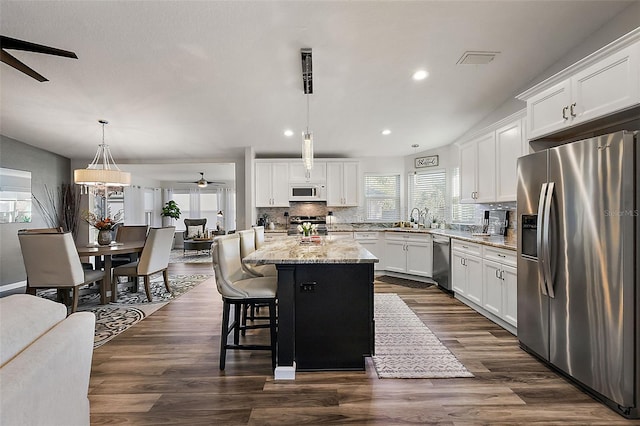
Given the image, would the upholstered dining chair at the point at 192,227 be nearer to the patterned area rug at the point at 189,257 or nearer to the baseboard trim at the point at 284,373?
the patterned area rug at the point at 189,257

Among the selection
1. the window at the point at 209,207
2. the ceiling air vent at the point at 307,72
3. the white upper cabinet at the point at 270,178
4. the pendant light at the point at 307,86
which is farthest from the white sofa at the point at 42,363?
the window at the point at 209,207

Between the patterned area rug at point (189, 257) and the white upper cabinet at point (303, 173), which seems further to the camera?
the patterned area rug at point (189, 257)

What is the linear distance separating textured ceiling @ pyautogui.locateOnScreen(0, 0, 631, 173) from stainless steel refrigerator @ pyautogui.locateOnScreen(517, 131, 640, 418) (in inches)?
48.4

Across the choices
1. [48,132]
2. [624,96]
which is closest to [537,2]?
[624,96]

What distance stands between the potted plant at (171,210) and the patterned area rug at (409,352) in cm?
882

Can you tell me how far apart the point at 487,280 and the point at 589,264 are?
1444 millimetres

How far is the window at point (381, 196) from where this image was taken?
20.8 feet

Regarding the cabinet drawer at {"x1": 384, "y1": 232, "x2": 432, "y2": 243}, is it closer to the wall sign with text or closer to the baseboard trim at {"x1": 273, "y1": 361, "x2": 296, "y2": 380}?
the wall sign with text

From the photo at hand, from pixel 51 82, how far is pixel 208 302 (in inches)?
121

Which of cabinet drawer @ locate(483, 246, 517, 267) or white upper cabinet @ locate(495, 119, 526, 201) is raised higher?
white upper cabinet @ locate(495, 119, 526, 201)

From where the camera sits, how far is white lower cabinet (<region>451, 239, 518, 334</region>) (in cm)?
293

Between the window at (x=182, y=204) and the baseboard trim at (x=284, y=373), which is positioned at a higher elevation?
the window at (x=182, y=204)

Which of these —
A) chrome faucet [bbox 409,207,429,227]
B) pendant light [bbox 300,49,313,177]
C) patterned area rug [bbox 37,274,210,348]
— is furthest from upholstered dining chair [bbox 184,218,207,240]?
pendant light [bbox 300,49,313,177]

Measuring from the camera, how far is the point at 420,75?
10.7 feet
